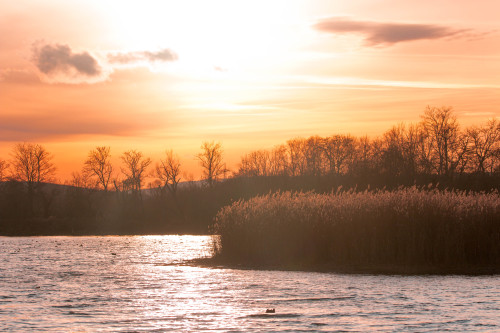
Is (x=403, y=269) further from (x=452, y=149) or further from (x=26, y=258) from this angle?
(x=452, y=149)

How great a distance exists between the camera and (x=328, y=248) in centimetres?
3216

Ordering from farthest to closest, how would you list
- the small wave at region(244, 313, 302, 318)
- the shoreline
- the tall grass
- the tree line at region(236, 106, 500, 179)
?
the tree line at region(236, 106, 500, 179)
the tall grass
the shoreline
the small wave at region(244, 313, 302, 318)

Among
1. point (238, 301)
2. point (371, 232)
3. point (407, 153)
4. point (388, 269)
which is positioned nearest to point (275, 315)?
point (238, 301)

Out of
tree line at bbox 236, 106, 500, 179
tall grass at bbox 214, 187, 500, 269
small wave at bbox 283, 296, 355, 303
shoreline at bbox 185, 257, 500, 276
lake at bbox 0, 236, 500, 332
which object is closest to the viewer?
lake at bbox 0, 236, 500, 332

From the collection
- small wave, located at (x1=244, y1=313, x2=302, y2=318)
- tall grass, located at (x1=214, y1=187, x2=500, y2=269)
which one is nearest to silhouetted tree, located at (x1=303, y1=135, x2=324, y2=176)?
tall grass, located at (x1=214, y1=187, x2=500, y2=269)

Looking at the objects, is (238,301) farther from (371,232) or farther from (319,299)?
(371,232)

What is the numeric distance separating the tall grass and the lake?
310cm

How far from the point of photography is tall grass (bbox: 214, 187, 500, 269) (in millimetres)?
30391

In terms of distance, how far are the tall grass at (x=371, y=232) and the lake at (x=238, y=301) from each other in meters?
3.10

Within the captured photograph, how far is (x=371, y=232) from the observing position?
103ft

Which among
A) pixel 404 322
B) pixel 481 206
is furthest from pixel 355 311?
pixel 481 206

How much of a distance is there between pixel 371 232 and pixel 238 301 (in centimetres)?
1317

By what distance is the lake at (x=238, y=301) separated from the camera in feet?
52.0

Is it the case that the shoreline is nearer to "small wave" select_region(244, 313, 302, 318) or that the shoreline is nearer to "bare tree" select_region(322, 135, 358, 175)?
"small wave" select_region(244, 313, 302, 318)
